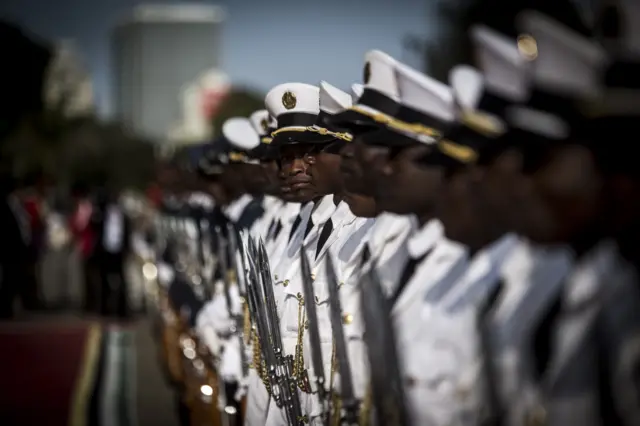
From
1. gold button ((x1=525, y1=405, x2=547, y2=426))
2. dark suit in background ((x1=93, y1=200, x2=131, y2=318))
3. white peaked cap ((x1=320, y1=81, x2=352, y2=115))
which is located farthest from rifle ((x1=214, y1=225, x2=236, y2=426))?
dark suit in background ((x1=93, y1=200, x2=131, y2=318))

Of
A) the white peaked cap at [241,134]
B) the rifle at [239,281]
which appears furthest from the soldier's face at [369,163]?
the white peaked cap at [241,134]

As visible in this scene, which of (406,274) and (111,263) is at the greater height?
(111,263)

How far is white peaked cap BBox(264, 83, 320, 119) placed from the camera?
4809 millimetres

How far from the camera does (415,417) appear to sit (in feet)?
8.93

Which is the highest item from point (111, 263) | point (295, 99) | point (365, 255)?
point (111, 263)

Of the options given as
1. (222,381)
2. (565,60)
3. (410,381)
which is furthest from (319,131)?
(565,60)

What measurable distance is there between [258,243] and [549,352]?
9.11ft

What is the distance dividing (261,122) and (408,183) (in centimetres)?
299

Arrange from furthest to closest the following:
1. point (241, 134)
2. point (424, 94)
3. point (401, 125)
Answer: point (241, 134) → point (401, 125) → point (424, 94)

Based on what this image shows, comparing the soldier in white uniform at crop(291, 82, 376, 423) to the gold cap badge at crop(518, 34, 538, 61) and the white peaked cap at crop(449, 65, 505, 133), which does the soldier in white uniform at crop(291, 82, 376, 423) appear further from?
the gold cap badge at crop(518, 34, 538, 61)

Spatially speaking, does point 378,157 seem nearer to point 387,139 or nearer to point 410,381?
point 387,139

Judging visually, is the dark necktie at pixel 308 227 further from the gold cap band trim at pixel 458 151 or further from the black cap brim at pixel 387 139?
the gold cap band trim at pixel 458 151

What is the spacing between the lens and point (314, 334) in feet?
12.5

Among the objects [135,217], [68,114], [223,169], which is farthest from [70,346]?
[68,114]
